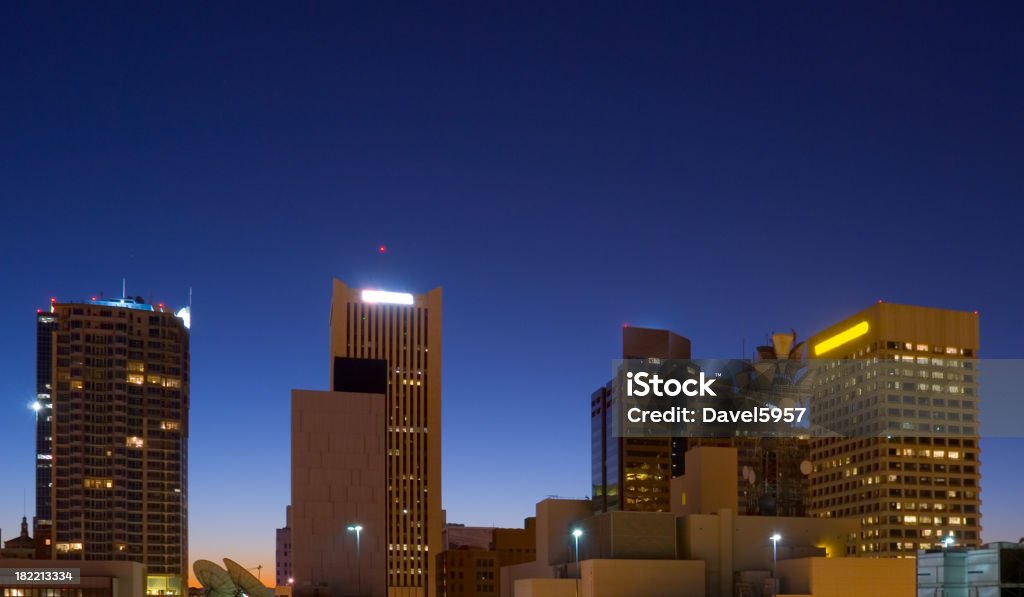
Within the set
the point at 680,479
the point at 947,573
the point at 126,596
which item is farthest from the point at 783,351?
the point at 126,596

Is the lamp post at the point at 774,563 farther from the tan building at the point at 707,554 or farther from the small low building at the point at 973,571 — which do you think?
the small low building at the point at 973,571

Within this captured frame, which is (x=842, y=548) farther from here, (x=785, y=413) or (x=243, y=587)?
(x=243, y=587)

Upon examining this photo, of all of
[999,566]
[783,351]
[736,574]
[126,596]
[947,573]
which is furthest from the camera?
[783,351]

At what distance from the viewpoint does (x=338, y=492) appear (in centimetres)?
9025

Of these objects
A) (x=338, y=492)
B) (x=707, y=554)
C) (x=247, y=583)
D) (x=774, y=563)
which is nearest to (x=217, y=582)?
(x=247, y=583)

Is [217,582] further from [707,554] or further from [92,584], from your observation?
[707,554]

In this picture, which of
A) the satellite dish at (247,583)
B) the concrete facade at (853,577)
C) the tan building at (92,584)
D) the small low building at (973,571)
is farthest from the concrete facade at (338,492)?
the small low building at (973,571)

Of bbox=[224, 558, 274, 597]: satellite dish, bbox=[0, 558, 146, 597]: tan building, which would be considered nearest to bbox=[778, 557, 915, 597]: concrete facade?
bbox=[224, 558, 274, 597]: satellite dish

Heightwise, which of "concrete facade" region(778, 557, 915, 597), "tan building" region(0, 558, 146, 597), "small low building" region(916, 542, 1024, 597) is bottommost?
"tan building" region(0, 558, 146, 597)

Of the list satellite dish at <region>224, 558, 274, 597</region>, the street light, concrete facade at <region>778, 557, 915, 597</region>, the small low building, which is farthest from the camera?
satellite dish at <region>224, 558, 274, 597</region>

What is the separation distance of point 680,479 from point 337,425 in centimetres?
3881

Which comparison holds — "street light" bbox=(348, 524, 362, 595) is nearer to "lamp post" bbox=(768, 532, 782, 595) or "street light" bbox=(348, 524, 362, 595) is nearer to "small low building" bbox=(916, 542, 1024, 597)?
"lamp post" bbox=(768, 532, 782, 595)

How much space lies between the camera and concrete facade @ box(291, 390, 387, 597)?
3509 inches

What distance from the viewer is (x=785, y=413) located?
11644 cm
